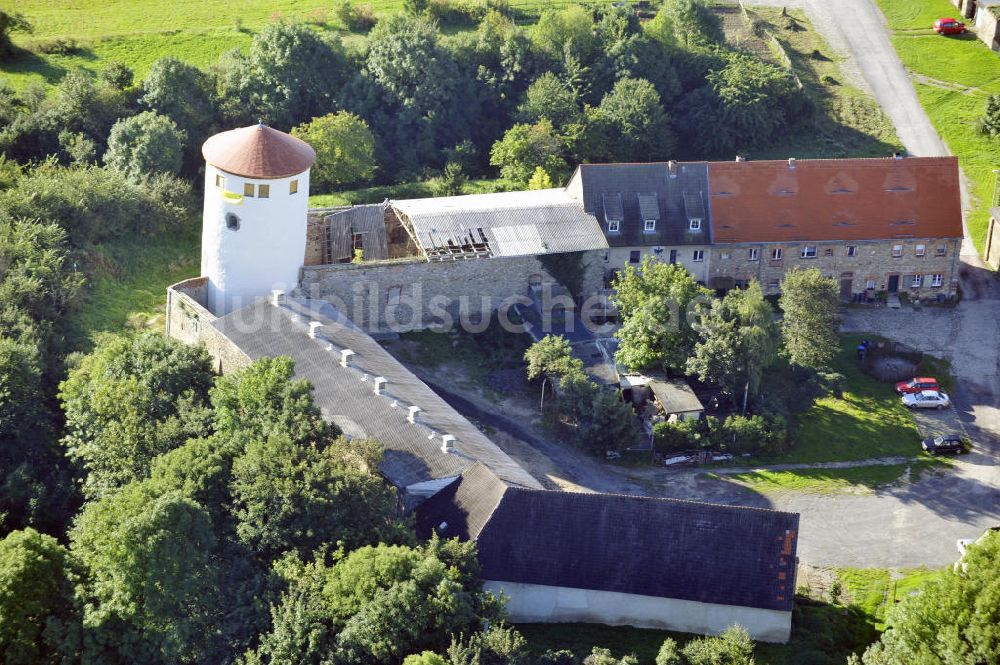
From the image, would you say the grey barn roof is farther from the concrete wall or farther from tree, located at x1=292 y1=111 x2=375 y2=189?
tree, located at x1=292 y1=111 x2=375 y2=189

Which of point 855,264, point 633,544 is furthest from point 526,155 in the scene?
point 633,544

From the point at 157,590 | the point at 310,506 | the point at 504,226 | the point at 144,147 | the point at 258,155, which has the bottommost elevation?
the point at 157,590

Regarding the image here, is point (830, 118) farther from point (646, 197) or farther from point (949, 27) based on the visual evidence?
point (646, 197)

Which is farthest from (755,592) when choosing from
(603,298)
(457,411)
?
(603,298)

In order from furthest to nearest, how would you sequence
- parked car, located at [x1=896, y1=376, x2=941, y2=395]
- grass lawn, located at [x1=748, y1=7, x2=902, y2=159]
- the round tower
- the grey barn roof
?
grass lawn, located at [x1=748, y1=7, x2=902, y2=159], parked car, located at [x1=896, y1=376, x2=941, y2=395], the round tower, the grey barn roof

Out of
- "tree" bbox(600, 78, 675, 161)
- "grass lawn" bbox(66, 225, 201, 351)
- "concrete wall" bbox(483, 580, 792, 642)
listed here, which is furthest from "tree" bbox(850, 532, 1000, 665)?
"tree" bbox(600, 78, 675, 161)

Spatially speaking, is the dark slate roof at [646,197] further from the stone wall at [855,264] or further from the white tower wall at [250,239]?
the white tower wall at [250,239]
